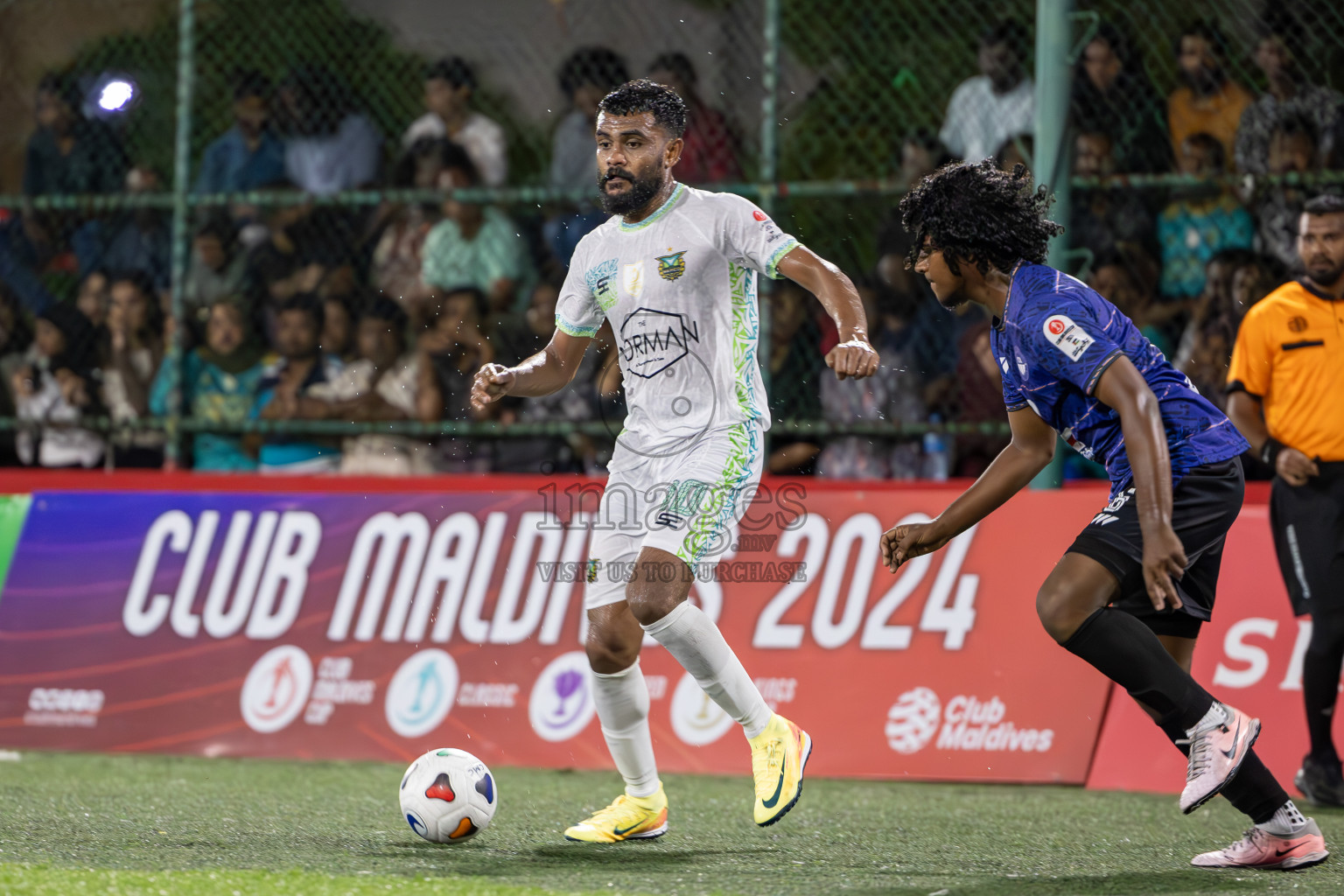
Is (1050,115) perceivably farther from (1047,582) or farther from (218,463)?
(218,463)

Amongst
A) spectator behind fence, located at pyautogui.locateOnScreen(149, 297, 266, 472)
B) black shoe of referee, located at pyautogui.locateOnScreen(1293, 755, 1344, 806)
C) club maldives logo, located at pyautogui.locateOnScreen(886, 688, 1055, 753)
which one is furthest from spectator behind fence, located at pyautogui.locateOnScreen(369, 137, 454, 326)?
black shoe of referee, located at pyautogui.locateOnScreen(1293, 755, 1344, 806)

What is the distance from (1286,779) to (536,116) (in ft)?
17.3

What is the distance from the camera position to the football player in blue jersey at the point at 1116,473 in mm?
3955

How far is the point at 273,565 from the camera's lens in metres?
7.42

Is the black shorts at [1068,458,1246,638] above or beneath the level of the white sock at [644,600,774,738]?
above

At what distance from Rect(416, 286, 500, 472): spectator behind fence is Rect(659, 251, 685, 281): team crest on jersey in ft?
10.5

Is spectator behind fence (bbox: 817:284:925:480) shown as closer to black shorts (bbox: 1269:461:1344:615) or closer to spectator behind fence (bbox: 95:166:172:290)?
black shorts (bbox: 1269:461:1344:615)

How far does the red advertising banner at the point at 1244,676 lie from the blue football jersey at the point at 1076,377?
2211mm

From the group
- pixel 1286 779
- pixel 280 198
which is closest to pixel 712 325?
pixel 1286 779

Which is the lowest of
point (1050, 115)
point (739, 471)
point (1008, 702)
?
point (1008, 702)

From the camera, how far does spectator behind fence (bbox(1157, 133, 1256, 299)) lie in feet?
23.8

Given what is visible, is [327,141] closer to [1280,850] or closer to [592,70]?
[592,70]

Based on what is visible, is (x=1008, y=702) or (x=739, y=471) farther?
(x=1008, y=702)

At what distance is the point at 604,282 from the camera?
502 cm
